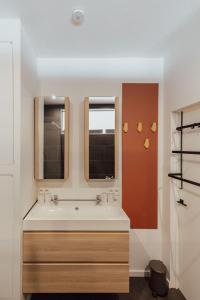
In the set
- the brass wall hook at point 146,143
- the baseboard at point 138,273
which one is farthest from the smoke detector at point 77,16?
the baseboard at point 138,273

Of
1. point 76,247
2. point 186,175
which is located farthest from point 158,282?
point 186,175

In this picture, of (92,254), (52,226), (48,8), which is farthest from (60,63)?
(92,254)

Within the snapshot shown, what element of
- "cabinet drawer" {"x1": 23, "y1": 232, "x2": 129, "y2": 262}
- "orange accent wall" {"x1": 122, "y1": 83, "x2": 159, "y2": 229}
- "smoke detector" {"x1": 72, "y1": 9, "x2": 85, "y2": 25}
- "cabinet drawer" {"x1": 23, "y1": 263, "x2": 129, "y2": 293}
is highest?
"smoke detector" {"x1": 72, "y1": 9, "x2": 85, "y2": 25}

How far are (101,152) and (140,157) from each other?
0.46 m

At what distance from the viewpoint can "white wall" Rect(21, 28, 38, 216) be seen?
1765 mm

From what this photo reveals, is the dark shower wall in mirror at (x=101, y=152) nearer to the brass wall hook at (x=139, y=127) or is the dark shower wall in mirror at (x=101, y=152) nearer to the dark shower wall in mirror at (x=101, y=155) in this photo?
the dark shower wall in mirror at (x=101, y=155)

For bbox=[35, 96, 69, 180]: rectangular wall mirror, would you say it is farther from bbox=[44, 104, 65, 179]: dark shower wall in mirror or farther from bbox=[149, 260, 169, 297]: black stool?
bbox=[149, 260, 169, 297]: black stool

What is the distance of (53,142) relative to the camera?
7.28ft

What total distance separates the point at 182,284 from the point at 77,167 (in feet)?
5.11

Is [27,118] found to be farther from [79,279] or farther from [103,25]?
[79,279]

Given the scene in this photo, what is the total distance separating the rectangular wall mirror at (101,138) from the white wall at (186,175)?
571 millimetres

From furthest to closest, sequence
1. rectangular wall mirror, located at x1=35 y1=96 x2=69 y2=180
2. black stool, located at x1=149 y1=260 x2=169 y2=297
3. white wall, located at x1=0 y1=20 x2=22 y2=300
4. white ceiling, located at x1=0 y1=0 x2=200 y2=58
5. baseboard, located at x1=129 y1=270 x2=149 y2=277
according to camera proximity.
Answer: baseboard, located at x1=129 y1=270 x2=149 y2=277, rectangular wall mirror, located at x1=35 y1=96 x2=69 y2=180, black stool, located at x1=149 y1=260 x2=169 y2=297, white wall, located at x1=0 y1=20 x2=22 y2=300, white ceiling, located at x1=0 y1=0 x2=200 y2=58

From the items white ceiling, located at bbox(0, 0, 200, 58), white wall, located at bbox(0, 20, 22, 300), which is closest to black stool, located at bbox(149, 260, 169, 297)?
white wall, located at bbox(0, 20, 22, 300)

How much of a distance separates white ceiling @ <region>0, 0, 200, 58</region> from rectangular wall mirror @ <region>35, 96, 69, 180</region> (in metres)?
0.55
